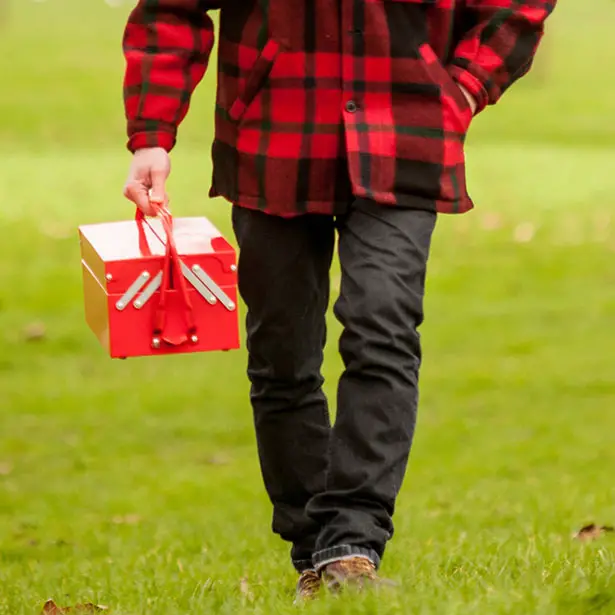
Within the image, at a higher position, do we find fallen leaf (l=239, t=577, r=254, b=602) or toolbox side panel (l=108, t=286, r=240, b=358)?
toolbox side panel (l=108, t=286, r=240, b=358)

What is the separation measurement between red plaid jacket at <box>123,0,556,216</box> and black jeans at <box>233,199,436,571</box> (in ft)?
0.32

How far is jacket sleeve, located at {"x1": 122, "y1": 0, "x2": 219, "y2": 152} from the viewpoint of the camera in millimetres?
4457

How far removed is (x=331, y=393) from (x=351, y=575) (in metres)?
5.43

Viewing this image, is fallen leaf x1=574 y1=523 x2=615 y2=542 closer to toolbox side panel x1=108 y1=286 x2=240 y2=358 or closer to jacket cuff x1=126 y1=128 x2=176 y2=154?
toolbox side panel x1=108 y1=286 x2=240 y2=358

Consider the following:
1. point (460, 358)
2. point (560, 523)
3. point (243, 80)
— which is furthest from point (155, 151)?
point (460, 358)

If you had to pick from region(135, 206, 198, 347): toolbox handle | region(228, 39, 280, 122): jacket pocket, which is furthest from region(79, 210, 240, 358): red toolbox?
region(228, 39, 280, 122): jacket pocket

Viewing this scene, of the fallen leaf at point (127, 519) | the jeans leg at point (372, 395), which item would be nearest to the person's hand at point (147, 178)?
the jeans leg at point (372, 395)

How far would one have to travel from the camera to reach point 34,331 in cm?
1115

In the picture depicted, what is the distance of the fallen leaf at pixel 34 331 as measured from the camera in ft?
36.2

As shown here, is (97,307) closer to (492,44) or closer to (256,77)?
(256,77)

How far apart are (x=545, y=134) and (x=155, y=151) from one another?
19877mm

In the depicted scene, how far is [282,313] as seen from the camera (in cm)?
448

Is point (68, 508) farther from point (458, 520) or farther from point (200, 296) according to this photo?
point (200, 296)

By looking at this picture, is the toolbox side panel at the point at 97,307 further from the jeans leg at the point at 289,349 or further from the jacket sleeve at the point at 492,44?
the jacket sleeve at the point at 492,44
